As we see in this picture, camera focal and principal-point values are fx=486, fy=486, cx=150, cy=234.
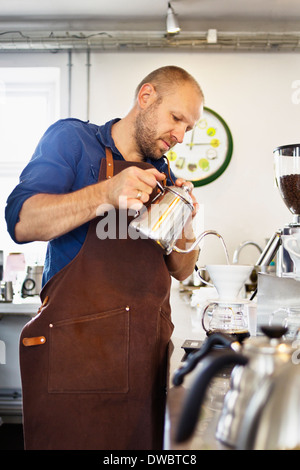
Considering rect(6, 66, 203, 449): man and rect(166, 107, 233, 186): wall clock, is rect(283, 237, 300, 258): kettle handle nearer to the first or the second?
rect(6, 66, 203, 449): man

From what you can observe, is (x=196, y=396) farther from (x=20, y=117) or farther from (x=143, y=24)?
(x=20, y=117)

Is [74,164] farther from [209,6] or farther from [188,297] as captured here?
[209,6]

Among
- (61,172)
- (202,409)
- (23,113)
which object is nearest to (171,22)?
(23,113)

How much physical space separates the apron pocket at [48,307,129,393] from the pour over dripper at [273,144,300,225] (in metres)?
0.59

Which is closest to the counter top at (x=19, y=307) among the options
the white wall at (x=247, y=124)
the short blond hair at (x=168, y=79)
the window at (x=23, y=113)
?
the window at (x=23, y=113)

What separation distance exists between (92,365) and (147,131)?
776 millimetres

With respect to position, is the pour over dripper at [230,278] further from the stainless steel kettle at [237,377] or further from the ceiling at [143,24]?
the ceiling at [143,24]

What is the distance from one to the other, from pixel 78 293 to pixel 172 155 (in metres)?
2.42

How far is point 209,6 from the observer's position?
11.0 ft

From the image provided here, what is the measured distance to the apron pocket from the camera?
128cm

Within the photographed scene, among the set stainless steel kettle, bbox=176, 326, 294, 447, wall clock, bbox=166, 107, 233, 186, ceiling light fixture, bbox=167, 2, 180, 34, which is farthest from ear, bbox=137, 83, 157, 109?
wall clock, bbox=166, 107, 233, 186
